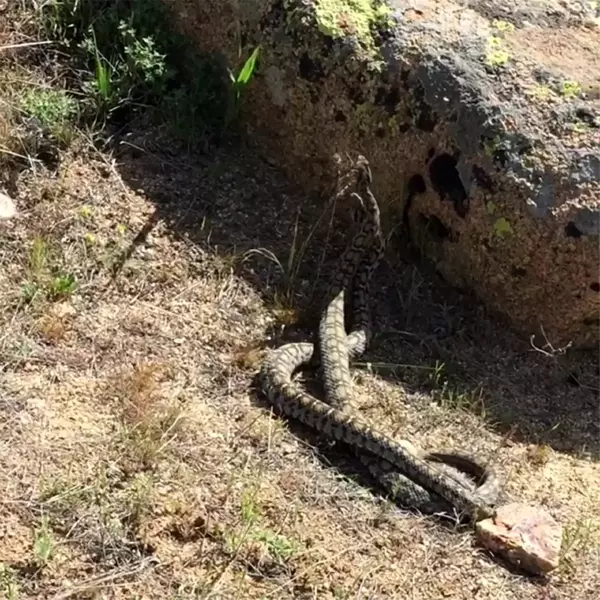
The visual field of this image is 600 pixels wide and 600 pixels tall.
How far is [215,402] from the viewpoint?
5727mm

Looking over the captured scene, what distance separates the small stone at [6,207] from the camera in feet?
20.8

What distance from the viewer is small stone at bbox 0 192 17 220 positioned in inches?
250

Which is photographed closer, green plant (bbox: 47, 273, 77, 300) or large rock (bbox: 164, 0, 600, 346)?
green plant (bbox: 47, 273, 77, 300)

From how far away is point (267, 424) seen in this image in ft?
18.5

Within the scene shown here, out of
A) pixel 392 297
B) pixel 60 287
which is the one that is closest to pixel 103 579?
pixel 60 287

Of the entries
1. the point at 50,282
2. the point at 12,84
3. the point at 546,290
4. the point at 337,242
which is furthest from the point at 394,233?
the point at 12,84

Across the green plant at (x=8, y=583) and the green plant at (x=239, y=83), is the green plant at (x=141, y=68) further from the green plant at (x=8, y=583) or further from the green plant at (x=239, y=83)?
the green plant at (x=8, y=583)

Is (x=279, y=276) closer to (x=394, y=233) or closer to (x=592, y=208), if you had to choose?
(x=394, y=233)

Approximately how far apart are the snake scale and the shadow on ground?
167 mm

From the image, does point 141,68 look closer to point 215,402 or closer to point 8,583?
point 215,402

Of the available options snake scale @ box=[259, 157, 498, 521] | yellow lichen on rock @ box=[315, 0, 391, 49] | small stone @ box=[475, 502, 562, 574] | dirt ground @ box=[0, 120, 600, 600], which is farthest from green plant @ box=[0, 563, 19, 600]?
yellow lichen on rock @ box=[315, 0, 391, 49]

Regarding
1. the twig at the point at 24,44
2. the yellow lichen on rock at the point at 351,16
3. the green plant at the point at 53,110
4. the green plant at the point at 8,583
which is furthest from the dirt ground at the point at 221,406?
the yellow lichen on rock at the point at 351,16

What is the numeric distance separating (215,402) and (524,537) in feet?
5.64

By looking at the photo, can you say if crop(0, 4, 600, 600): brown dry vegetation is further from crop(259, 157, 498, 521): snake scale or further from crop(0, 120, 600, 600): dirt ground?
crop(259, 157, 498, 521): snake scale
